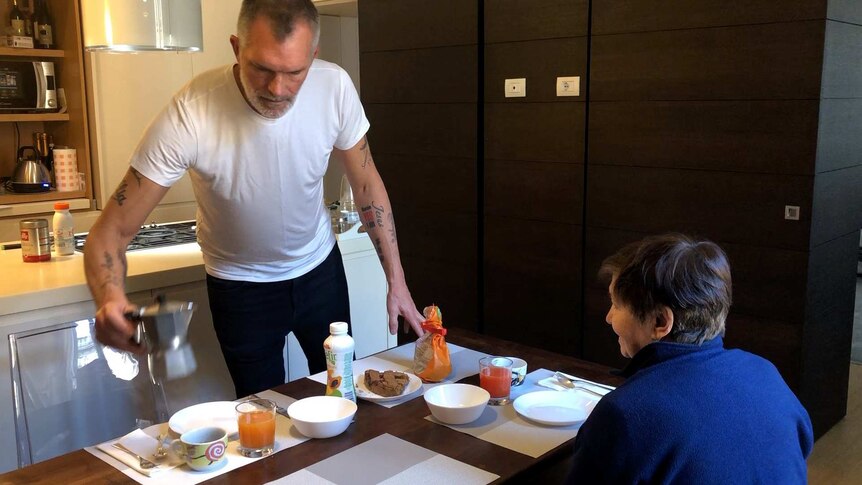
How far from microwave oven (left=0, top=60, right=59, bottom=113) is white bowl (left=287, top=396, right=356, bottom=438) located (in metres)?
3.44

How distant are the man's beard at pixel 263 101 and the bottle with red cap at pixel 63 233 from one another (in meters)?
1.12

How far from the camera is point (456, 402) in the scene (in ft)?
5.35

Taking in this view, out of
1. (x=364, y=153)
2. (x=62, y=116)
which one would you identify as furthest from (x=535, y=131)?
(x=62, y=116)

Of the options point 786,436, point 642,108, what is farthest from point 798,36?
point 786,436

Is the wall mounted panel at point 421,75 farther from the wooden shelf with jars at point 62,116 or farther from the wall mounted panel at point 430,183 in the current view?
the wooden shelf with jars at point 62,116

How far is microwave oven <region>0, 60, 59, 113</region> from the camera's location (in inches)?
165

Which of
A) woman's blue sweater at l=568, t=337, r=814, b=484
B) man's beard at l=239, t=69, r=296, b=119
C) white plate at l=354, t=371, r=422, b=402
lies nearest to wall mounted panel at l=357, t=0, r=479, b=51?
man's beard at l=239, t=69, r=296, b=119

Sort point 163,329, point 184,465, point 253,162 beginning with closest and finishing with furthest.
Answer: point 184,465 → point 163,329 → point 253,162

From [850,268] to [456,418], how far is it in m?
2.50

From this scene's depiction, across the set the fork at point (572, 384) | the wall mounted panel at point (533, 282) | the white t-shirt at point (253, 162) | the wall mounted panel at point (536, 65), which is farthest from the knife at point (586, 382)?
the wall mounted panel at point (536, 65)

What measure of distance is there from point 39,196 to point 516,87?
260 cm

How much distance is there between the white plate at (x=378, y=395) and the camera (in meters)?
1.67

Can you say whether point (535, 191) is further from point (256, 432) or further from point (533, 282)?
point (256, 432)

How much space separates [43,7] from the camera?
4379 millimetres
